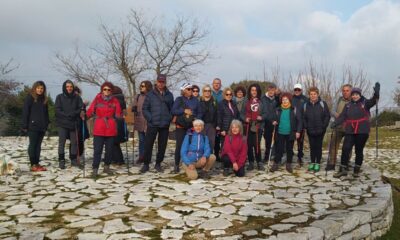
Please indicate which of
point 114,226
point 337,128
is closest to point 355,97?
point 337,128

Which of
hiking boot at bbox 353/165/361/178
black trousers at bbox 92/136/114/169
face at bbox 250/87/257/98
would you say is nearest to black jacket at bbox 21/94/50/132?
black trousers at bbox 92/136/114/169

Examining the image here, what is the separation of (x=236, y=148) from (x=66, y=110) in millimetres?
3429

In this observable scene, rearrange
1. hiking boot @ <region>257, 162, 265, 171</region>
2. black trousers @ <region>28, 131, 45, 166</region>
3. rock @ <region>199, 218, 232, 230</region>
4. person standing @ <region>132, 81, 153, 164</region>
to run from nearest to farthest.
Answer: rock @ <region>199, 218, 232, 230</region>, black trousers @ <region>28, 131, 45, 166</region>, hiking boot @ <region>257, 162, 265, 171</region>, person standing @ <region>132, 81, 153, 164</region>

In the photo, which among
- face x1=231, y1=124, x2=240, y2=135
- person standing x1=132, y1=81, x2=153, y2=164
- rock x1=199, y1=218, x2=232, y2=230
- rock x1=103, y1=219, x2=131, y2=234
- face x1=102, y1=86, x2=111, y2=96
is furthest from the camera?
person standing x1=132, y1=81, x2=153, y2=164

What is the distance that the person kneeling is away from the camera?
6.72 meters

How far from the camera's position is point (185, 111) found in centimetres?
694

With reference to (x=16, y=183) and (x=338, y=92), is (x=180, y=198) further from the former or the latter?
(x=338, y=92)

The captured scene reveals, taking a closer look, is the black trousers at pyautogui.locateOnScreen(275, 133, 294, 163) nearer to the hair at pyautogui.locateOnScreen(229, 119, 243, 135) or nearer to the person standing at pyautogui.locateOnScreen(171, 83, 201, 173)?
the hair at pyautogui.locateOnScreen(229, 119, 243, 135)

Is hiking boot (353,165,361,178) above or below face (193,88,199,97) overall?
below

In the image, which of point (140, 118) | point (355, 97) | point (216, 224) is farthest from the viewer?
point (140, 118)

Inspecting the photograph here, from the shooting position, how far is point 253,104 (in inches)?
299

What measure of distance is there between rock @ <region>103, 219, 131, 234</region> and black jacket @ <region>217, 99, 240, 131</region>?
358 cm

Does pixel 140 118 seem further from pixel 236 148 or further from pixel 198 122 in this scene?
pixel 236 148

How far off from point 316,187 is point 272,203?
1368mm
